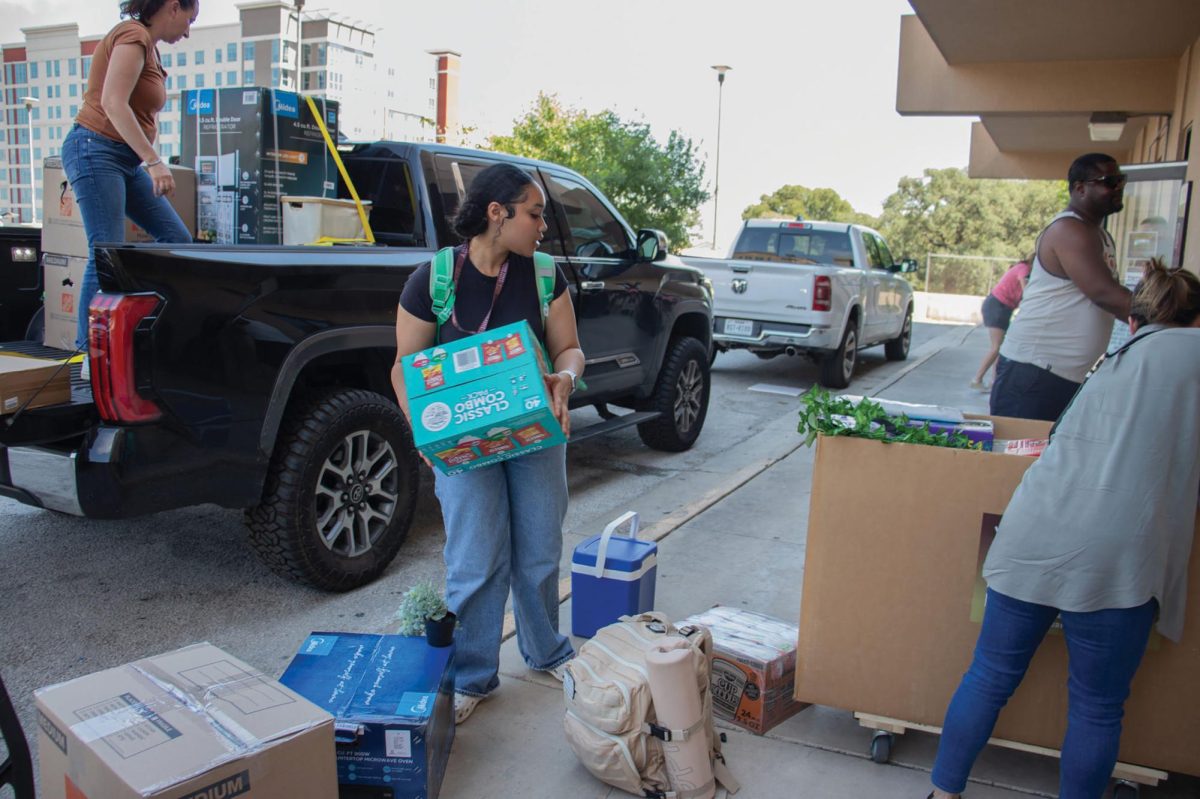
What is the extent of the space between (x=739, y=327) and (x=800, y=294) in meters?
0.79

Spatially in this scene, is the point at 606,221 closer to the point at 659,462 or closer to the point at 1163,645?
the point at 659,462

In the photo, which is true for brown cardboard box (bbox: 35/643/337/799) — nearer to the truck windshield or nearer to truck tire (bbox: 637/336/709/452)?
truck tire (bbox: 637/336/709/452)

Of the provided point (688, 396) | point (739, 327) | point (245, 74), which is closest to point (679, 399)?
point (688, 396)

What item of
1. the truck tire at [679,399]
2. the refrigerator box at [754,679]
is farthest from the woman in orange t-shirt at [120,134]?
the truck tire at [679,399]

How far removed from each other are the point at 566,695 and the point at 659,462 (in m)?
4.37

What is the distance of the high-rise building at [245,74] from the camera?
64.0 m

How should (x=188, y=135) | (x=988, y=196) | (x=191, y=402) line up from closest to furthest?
(x=191, y=402) → (x=188, y=135) → (x=988, y=196)

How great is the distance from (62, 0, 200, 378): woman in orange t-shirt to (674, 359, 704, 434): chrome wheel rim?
13.0 feet

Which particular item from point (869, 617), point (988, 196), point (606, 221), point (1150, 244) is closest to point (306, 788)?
A: point (869, 617)

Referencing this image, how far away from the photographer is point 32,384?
359cm

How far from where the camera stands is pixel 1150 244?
7.99m

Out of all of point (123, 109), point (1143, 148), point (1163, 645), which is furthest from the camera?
point (1143, 148)

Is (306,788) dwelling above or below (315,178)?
below

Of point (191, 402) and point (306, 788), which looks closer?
point (306, 788)
